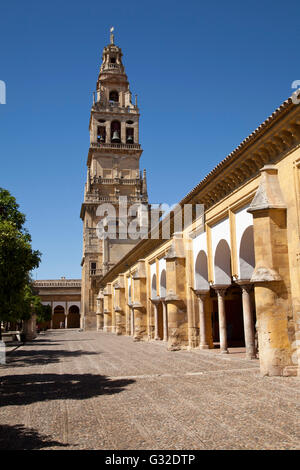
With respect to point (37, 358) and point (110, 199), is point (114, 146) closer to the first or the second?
point (110, 199)

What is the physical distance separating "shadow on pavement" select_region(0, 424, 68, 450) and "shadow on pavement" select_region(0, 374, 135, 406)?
193 centimetres

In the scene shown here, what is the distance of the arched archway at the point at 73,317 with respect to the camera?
2729 inches

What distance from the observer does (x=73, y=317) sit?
69625 mm

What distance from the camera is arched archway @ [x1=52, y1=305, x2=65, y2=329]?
69.0 metres

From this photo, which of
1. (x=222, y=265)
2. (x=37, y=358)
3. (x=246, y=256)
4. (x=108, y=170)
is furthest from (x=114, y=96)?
(x=246, y=256)

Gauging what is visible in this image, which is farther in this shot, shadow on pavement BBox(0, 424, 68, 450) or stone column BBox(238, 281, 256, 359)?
stone column BBox(238, 281, 256, 359)

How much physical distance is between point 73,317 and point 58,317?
2.47 m

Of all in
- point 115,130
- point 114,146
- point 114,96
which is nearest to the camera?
point 114,146

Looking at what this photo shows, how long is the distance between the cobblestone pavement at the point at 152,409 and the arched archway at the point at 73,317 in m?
59.1

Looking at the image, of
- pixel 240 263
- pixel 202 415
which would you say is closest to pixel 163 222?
pixel 240 263

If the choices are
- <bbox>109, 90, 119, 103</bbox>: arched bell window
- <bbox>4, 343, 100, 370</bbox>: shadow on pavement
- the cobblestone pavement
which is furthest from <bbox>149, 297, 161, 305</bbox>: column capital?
<bbox>109, 90, 119, 103</bbox>: arched bell window

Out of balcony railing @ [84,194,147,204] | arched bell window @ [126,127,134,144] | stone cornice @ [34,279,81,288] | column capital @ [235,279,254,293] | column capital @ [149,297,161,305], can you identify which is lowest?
column capital @ [149,297,161,305]

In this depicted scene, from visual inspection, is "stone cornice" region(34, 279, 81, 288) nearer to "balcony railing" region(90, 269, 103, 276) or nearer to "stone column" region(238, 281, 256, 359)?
"balcony railing" region(90, 269, 103, 276)
